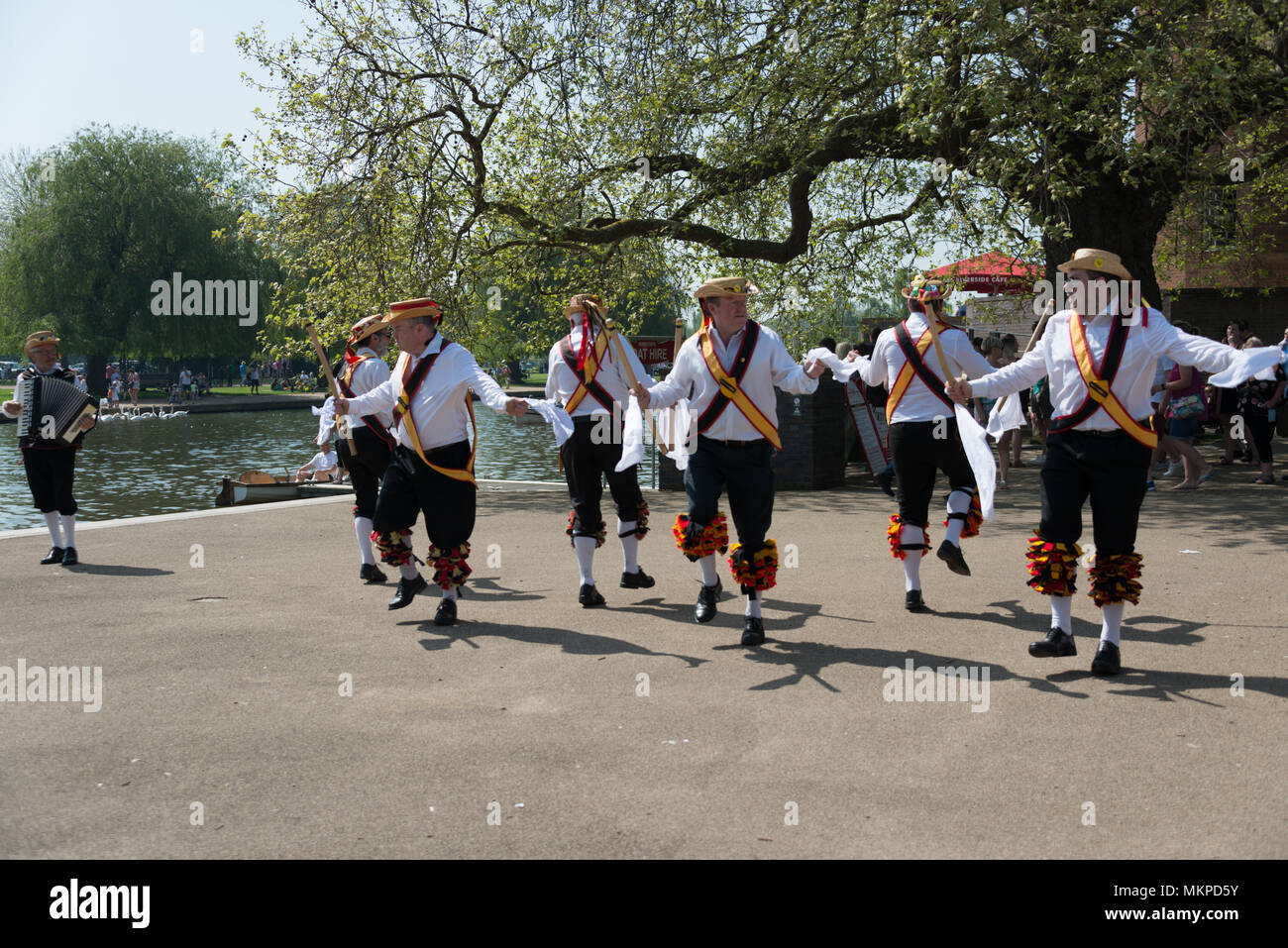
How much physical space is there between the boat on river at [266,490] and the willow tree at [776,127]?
3585 mm

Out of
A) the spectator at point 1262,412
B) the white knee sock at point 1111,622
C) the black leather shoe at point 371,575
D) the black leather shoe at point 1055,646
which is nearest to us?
the white knee sock at point 1111,622

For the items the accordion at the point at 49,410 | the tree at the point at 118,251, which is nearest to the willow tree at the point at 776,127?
the accordion at the point at 49,410

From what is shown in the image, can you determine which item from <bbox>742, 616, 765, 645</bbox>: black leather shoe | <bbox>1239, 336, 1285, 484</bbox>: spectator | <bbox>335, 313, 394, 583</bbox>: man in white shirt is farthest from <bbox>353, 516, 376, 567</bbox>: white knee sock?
<bbox>1239, 336, 1285, 484</bbox>: spectator

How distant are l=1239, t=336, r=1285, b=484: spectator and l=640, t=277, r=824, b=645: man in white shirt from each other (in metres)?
9.65

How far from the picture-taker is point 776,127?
16.5m

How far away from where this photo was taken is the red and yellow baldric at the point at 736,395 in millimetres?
7168

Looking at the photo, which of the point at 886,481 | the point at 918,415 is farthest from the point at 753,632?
the point at 886,481

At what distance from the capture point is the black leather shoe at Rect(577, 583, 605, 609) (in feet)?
27.6

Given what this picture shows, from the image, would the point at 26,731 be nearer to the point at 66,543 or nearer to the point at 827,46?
the point at 66,543

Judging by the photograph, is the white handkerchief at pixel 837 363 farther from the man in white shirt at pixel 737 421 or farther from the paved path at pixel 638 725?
the paved path at pixel 638 725

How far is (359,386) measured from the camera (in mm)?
9406

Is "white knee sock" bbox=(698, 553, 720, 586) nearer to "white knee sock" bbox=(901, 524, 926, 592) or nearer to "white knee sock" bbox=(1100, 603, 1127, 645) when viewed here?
"white knee sock" bbox=(901, 524, 926, 592)

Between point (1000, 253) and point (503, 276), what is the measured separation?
25.5ft
